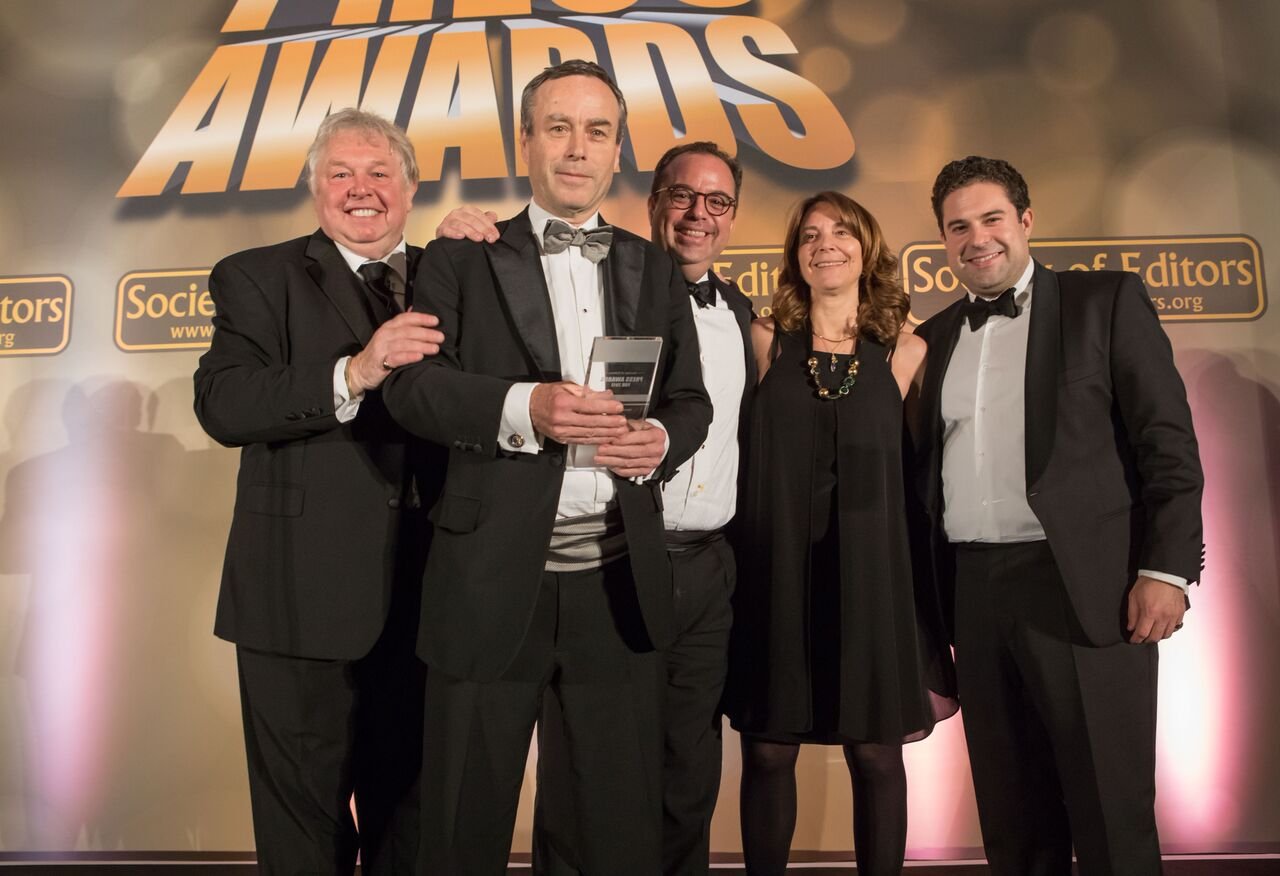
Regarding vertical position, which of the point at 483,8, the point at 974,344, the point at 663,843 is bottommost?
the point at 663,843

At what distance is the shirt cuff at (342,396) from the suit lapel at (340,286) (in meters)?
0.17

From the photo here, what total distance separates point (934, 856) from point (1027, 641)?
202cm

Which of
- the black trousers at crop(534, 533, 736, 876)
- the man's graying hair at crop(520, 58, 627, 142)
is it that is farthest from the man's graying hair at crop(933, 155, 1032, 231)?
the black trousers at crop(534, 533, 736, 876)

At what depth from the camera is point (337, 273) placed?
221cm

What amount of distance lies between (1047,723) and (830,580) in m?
0.67

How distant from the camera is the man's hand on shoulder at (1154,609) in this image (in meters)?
2.18

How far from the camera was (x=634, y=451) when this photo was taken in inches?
64.7

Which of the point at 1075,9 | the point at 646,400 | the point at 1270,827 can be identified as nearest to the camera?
the point at 646,400

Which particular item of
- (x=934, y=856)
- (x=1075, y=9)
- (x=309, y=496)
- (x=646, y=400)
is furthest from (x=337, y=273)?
(x=1075, y=9)

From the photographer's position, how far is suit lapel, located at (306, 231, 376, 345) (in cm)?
216

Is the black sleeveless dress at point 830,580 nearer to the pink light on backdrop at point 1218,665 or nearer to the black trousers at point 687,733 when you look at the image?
the black trousers at point 687,733

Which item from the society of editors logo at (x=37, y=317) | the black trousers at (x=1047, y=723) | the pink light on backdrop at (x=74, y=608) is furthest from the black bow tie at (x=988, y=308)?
the society of editors logo at (x=37, y=317)

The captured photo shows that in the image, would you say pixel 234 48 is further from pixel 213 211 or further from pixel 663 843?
pixel 663 843

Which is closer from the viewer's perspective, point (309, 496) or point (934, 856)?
point (309, 496)
